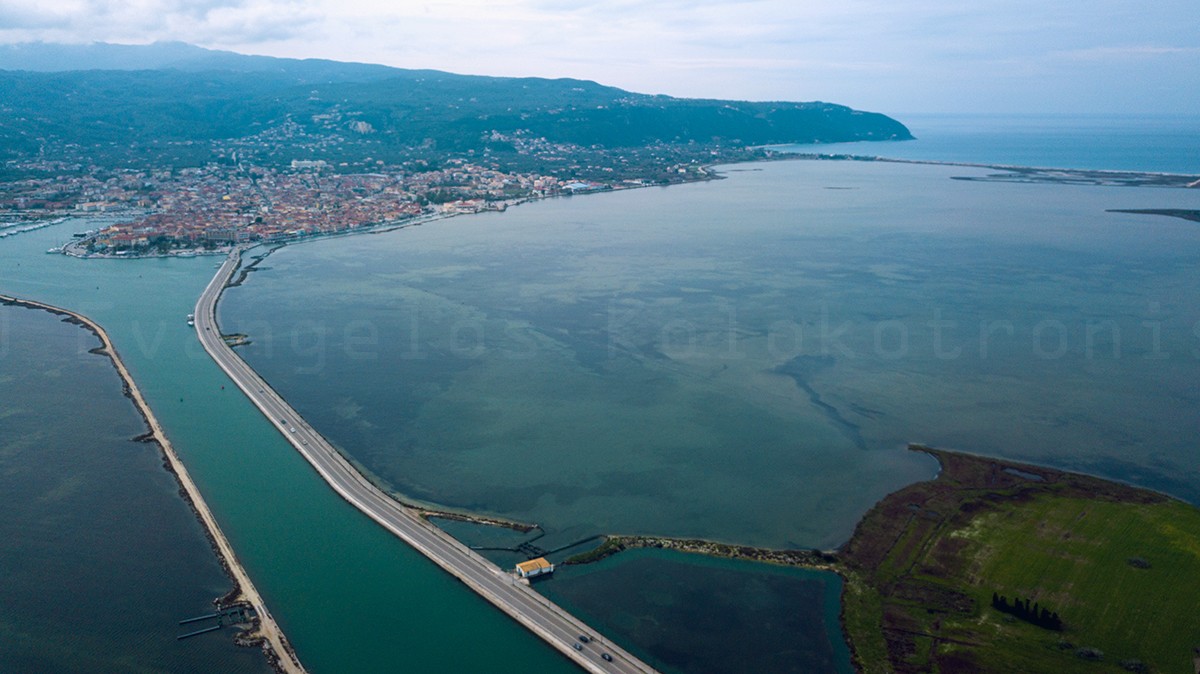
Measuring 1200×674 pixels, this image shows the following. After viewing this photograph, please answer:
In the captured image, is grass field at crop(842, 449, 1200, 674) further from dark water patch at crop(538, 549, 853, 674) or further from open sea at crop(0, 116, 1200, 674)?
open sea at crop(0, 116, 1200, 674)

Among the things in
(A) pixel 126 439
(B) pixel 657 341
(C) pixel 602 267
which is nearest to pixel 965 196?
(C) pixel 602 267

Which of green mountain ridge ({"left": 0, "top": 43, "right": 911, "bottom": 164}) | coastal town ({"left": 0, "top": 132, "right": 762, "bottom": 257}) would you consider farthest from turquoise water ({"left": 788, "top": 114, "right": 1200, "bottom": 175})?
coastal town ({"left": 0, "top": 132, "right": 762, "bottom": 257})

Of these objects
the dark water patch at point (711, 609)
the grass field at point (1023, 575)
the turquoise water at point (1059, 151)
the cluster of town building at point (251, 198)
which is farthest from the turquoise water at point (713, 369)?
the turquoise water at point (1059, 151)

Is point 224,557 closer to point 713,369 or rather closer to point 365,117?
point 713,369

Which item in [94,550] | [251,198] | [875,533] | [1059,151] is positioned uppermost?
[1059,151]

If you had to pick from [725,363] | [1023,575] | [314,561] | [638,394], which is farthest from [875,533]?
[314,561]

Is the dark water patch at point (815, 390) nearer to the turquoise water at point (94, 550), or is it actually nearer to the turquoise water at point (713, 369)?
the turquoise water at point (713, 369)

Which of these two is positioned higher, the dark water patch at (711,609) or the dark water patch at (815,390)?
the dark water patch at (815,390)
